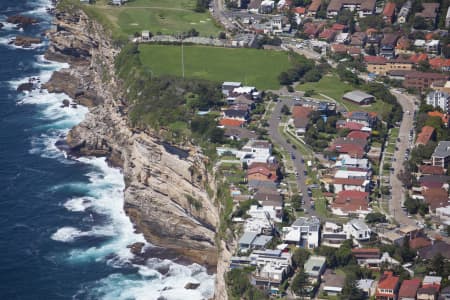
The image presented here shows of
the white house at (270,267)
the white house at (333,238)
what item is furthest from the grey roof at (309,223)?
the white house at (270,267)

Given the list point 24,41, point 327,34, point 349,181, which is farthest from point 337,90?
point 24,41

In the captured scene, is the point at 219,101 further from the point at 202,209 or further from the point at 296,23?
the point at 296,23

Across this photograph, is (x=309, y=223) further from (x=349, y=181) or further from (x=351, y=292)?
(x=351, y=292)

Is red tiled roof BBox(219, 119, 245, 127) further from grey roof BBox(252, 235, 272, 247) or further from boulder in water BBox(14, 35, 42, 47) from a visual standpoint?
boulder in water BBox(14, 35, 42, 47)

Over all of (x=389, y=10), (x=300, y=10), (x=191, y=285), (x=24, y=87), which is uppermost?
(x=389, y=10)

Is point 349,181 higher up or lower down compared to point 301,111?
lower down

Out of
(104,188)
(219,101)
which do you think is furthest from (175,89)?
(104,188)

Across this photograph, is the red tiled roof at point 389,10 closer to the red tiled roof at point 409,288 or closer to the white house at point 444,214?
the white house at point 444,214

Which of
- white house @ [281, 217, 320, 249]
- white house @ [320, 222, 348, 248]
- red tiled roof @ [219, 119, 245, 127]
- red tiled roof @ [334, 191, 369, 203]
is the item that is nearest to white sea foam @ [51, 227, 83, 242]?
red tiled roof @ [219, 119, 245, 127]
